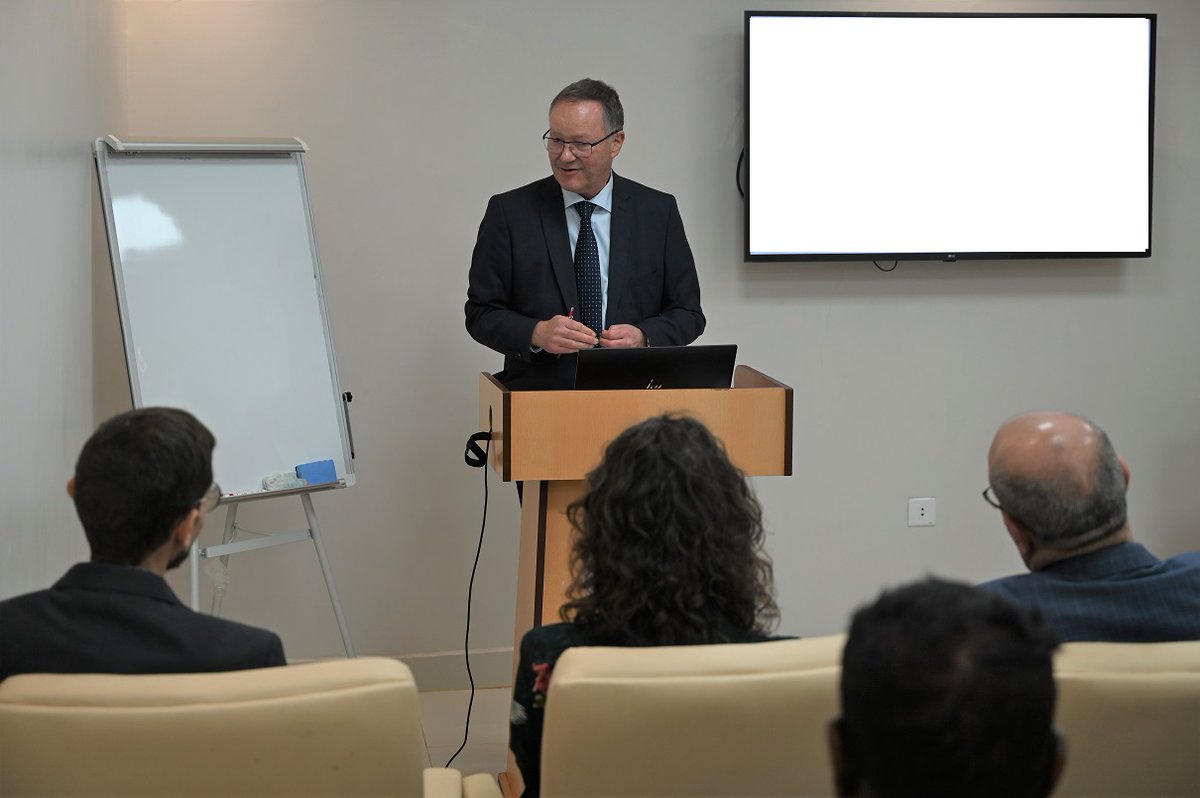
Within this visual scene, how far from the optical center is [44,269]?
9.18 feet

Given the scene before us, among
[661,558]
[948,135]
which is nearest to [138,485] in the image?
[661,558]

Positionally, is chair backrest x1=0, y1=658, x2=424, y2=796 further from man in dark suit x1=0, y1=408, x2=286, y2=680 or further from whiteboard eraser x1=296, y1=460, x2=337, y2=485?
whiteboard eraser x1=296, y1=460, x2=337, y2=485

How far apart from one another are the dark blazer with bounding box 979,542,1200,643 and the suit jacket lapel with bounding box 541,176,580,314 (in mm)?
1860

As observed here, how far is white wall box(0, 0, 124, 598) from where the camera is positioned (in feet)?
8.07

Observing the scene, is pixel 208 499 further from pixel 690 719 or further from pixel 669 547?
pixel 690 719

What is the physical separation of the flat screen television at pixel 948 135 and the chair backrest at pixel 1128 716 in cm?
294

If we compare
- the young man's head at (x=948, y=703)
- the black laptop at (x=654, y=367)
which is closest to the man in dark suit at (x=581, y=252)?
the black laptop at (x=654, y=367)

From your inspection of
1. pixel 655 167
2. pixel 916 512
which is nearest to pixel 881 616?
pixel 655 167

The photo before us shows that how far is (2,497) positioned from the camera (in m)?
2.36

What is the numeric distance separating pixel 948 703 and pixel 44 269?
2.50 m

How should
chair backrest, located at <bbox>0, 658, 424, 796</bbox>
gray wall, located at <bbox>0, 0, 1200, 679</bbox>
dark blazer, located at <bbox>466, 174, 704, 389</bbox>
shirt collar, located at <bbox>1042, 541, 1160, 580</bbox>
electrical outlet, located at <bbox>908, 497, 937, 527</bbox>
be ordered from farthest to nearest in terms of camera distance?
electrical outlet, located at <bbox>908, 497, 937, 527</bbox> < gray wall, located at <bbox>0, 0, 1200, 679</bbox> < dark blazer, located at <bbox>466, 174, 704, 389</bbox> < shirt collar, located at <bbox>1042, 541, 1160, 580</bbox> < chair backrest, located at <bbox>0, 658, 424, 796</bbox>

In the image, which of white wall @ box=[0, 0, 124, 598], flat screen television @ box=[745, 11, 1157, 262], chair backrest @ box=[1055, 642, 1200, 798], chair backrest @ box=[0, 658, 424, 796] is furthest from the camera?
flat screen television @ box=[745, 11, 1157, 262]

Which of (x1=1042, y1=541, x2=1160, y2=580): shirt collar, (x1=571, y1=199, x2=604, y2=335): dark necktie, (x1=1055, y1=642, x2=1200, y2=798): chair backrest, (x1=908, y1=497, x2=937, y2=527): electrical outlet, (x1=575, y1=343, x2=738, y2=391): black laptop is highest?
(x1=571, y1=199, x2=604, y2=335): dark necktie

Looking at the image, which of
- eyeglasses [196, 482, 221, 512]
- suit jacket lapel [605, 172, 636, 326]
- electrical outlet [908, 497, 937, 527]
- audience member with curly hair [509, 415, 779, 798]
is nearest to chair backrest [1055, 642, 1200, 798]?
audience member with curly hair [509, 415, 779, 798]
